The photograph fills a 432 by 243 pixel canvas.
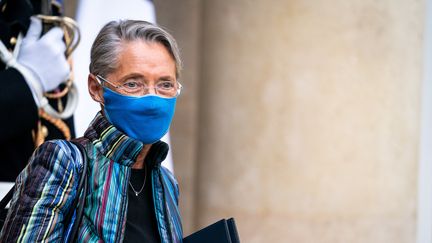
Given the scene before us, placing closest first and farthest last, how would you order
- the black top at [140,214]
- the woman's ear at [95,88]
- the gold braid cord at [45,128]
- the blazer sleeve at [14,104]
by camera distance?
the black top at [140,214] < the woman's ear at [95,88] < the blazer sleeve at [14,104] < the gold braid cord at [45,128]

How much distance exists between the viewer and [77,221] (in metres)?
1.88

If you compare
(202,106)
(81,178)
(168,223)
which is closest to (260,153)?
(202,106)

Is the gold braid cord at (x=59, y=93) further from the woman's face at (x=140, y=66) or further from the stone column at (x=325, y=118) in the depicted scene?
the stone column at (x=325, y=118)

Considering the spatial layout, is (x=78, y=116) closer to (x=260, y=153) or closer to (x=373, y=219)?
(x=260, y=153)

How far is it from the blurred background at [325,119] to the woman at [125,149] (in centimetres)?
207

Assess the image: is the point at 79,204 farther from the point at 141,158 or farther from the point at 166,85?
the point at 166,85

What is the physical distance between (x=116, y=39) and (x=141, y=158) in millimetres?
344

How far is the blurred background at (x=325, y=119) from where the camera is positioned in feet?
13.7

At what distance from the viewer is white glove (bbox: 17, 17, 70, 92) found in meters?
3.03

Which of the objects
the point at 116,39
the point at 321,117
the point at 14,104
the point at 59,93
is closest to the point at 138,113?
the point at 116,39

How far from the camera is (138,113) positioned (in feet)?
6.77

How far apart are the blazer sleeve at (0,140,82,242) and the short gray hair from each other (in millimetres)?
293

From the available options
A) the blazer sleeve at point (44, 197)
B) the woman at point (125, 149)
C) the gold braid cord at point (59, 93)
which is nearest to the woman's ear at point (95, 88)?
the woman at point (125, 149)

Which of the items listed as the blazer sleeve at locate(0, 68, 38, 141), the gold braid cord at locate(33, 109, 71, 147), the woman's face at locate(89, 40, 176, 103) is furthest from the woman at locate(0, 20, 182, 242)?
the gold braid cord at locate(33, 109, 71, 147)
